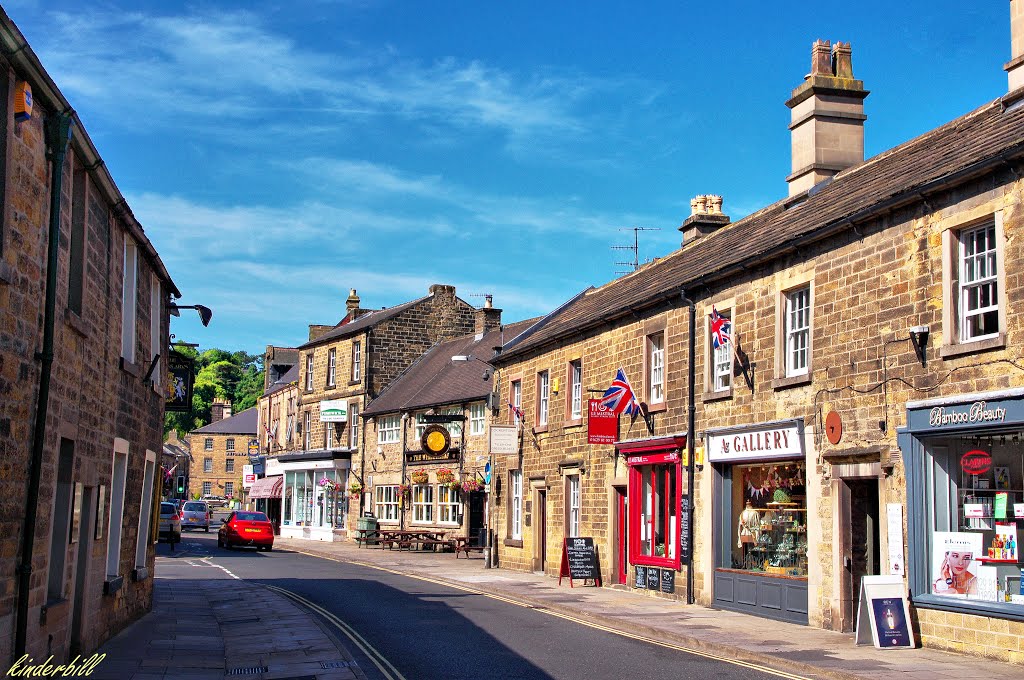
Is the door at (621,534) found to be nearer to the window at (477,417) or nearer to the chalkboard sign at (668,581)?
the chalkboard sign at (668,581)

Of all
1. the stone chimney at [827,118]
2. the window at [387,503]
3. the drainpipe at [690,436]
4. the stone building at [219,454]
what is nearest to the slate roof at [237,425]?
the stone building at [219,454]

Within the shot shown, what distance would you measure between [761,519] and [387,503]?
30250mm

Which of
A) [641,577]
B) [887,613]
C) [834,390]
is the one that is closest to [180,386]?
[641,577]

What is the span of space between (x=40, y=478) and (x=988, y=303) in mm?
10998

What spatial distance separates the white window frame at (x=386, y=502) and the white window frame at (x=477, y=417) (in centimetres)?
723

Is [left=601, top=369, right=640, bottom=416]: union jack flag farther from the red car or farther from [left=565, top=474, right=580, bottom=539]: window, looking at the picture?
the red car

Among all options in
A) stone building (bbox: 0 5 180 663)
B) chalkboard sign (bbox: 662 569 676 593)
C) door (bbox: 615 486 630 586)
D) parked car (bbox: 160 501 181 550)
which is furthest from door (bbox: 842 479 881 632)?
parked car (bbox: 160 501 181 550)

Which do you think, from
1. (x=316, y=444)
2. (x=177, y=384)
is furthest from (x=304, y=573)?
(x=316, y=444)

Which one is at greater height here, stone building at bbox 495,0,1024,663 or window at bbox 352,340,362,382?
window at bbox 352,340,362,382

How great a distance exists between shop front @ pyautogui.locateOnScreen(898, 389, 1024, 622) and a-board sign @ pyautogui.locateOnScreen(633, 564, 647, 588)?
8.68 m

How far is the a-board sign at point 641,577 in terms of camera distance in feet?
74.4

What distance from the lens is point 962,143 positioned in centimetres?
1584

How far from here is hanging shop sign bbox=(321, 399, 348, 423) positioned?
170ft

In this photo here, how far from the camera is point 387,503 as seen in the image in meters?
47.2
